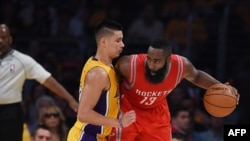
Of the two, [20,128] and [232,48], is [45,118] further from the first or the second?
[232,48]

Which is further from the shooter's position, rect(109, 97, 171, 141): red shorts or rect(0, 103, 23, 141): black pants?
rect(0, 103, 23, 141): black pants

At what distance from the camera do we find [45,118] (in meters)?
6.89

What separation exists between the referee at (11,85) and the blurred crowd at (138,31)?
2.57 metres

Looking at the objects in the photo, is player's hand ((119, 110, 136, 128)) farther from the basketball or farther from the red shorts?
the basketball

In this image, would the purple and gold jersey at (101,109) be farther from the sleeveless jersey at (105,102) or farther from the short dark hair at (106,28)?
the short dark hair at (106,28)

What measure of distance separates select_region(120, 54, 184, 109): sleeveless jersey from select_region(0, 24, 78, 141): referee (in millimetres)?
832

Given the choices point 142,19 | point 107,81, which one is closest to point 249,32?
point 142,19

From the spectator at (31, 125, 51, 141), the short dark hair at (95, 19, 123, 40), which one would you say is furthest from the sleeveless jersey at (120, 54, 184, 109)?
the spectator at (31, 125, 51, 141)

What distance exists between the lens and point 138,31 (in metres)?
9.48

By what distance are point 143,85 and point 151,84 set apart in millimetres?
61

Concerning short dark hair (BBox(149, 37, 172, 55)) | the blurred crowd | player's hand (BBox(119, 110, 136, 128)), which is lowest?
player's hand (BBox(119, 110, 136, 128))

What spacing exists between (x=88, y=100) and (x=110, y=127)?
40 centimetres

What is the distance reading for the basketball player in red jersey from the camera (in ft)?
16.4

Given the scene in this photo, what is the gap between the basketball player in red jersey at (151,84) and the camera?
16.4 feet
